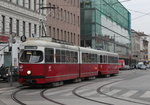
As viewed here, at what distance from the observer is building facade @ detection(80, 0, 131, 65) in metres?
75.4

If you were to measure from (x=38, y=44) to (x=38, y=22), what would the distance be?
2696 centimetres

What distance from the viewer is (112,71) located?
1704 inches

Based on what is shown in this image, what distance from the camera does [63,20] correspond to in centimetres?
5991

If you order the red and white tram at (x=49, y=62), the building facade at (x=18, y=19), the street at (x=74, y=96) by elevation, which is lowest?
the street at (x=74, y=96)

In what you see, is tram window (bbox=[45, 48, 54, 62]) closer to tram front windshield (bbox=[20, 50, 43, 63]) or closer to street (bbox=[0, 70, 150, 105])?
tram front windshield (bbox=[20, 50, 43, 63])

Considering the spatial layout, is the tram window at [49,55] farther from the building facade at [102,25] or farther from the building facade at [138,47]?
the building facade at [138,47]

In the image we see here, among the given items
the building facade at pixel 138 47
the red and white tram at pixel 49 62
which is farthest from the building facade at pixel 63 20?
the building facade at pixel 138 47

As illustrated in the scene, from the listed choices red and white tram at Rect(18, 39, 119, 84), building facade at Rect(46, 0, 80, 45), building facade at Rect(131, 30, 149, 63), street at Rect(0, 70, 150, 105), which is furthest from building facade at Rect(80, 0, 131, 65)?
street at Rect(0, 70, 150, 105)

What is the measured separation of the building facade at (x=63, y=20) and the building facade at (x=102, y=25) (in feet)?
24.2

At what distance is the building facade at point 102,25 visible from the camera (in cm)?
7544

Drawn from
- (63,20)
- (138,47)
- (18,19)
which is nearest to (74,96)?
(18,19)

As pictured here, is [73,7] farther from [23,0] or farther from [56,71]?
[56,71]

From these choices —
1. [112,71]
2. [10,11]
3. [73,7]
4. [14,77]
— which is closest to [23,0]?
[10,11]

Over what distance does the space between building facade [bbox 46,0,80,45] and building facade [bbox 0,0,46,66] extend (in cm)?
297
